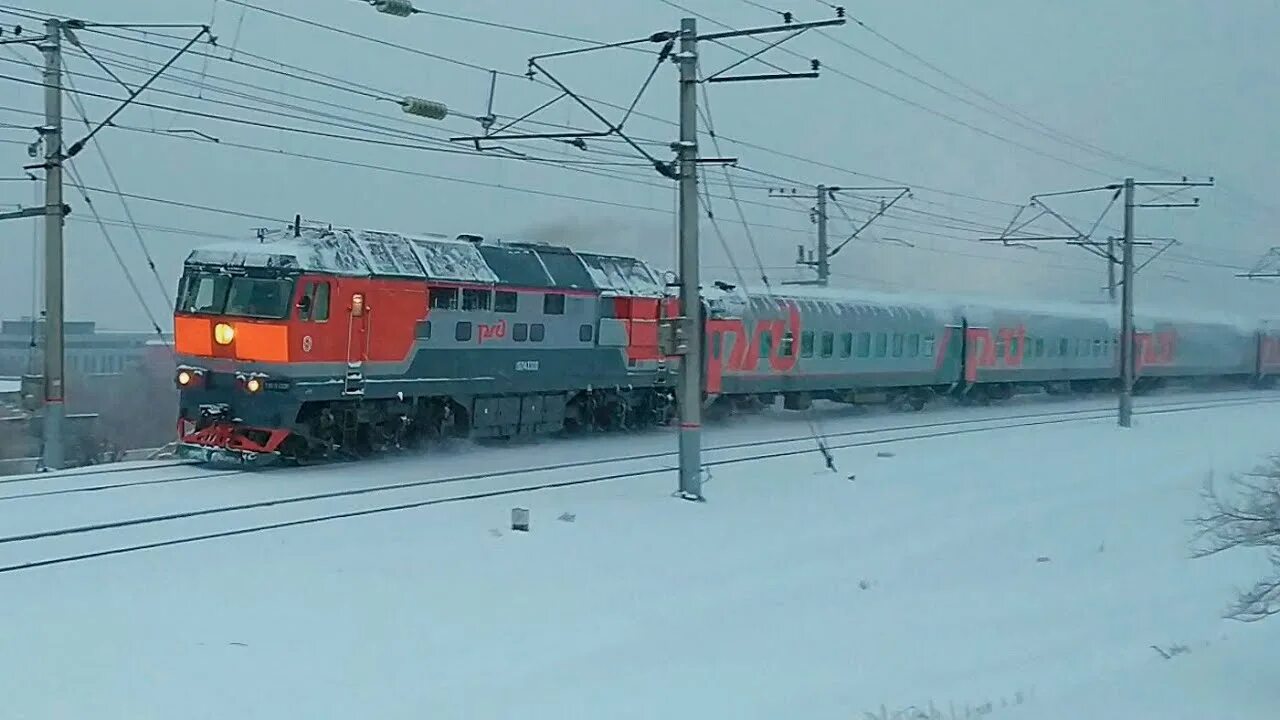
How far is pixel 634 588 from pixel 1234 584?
7.55 meters

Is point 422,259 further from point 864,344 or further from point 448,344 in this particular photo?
point 864,344

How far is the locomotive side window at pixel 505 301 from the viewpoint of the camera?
22.7 metres

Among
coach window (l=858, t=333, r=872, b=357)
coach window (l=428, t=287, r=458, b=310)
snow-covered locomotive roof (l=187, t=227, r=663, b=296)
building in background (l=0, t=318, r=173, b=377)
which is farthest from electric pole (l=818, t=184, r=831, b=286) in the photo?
building in background (l=0, t=318, r=173, b=377)

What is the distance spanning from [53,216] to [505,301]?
778cm

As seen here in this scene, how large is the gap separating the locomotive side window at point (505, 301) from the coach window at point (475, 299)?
0.18 meters

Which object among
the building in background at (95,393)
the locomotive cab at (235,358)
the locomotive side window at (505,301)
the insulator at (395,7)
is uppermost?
the insulator at (395,7)

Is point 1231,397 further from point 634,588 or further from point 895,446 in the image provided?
point 634,588

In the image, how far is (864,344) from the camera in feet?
114

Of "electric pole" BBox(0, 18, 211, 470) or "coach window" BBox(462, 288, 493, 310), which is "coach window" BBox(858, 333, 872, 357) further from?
"electric pole" BBox(0, 18, 211, 470)

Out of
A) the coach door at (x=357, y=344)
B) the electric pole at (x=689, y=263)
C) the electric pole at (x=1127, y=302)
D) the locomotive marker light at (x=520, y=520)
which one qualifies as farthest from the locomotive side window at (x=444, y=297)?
Result: the electric pole at (x=1127, y=302)

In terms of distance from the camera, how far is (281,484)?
1778cm

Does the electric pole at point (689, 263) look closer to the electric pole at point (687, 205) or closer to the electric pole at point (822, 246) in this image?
the electric pole at point (687, 205)

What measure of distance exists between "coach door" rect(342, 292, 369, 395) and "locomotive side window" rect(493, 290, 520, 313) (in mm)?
2983

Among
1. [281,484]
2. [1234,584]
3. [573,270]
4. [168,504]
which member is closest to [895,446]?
[573,270]
